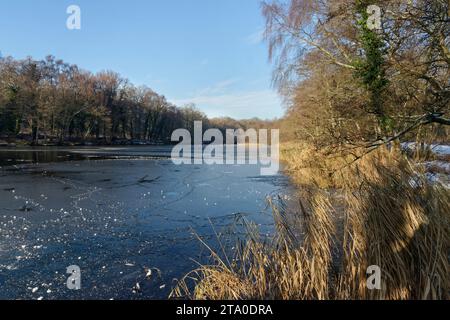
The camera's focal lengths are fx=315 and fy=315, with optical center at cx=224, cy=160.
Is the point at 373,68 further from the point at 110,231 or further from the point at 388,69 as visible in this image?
the point at 110,231

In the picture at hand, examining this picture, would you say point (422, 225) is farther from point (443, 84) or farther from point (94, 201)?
point (94, 201)

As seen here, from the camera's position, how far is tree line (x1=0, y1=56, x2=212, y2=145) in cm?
4878

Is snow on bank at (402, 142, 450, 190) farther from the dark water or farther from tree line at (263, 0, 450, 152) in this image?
the dark water

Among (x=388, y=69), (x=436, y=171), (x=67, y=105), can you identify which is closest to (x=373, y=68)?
(x=388, y=69)

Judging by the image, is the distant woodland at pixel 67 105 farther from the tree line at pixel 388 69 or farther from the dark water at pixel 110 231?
the tree line at pixel 388 69

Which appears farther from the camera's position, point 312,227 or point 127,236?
point 127,236

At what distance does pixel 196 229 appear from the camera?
6.51 metres

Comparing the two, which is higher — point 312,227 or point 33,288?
point 312,227

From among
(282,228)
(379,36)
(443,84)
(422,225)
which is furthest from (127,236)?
(443,84)

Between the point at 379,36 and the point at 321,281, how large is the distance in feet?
22.1

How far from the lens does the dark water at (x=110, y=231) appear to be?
412 cm

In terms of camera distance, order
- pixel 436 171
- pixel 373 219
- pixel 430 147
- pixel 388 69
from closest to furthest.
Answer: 1. pixel 373 219
2. pixel 436 171
3. pixel 388 69
4. pixel 430 147

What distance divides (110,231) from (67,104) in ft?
167

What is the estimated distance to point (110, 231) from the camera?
634cm
